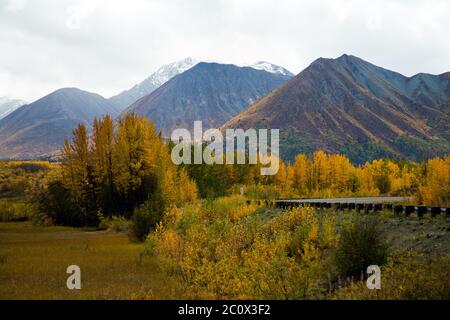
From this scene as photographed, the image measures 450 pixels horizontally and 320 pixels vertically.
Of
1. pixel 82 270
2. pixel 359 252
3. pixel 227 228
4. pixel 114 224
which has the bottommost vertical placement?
pixel 114 224

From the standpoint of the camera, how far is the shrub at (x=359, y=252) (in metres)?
13.9

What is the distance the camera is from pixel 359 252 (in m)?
14.1

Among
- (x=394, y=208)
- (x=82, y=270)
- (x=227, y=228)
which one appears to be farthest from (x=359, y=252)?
(x=82, y=270)

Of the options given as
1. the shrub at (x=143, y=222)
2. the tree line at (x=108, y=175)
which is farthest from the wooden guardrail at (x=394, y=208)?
the tree line at (x=108, y=175)

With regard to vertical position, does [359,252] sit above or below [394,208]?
below

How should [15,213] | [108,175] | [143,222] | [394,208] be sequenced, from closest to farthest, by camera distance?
[394,208]
[143,222]
[108,175]
[15,213]

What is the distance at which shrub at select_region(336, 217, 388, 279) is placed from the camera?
45.6 ft

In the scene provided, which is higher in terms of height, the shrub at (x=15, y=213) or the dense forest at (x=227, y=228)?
the dense forest at (x=227, y=228)

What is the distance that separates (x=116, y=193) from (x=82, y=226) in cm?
423

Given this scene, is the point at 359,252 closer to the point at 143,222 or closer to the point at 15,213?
the point at 143,222

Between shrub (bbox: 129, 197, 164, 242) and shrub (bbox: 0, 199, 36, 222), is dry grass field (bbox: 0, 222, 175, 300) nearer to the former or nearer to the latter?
shrub (bbox: 129, 197, 164, 242)

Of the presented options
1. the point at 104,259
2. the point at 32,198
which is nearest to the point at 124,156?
the point at 32,198

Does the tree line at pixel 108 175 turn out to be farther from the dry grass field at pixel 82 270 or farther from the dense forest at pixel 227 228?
the dry grass field at pixel 82 270

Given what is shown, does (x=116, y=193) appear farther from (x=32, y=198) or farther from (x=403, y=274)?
(x=403, y=274)
